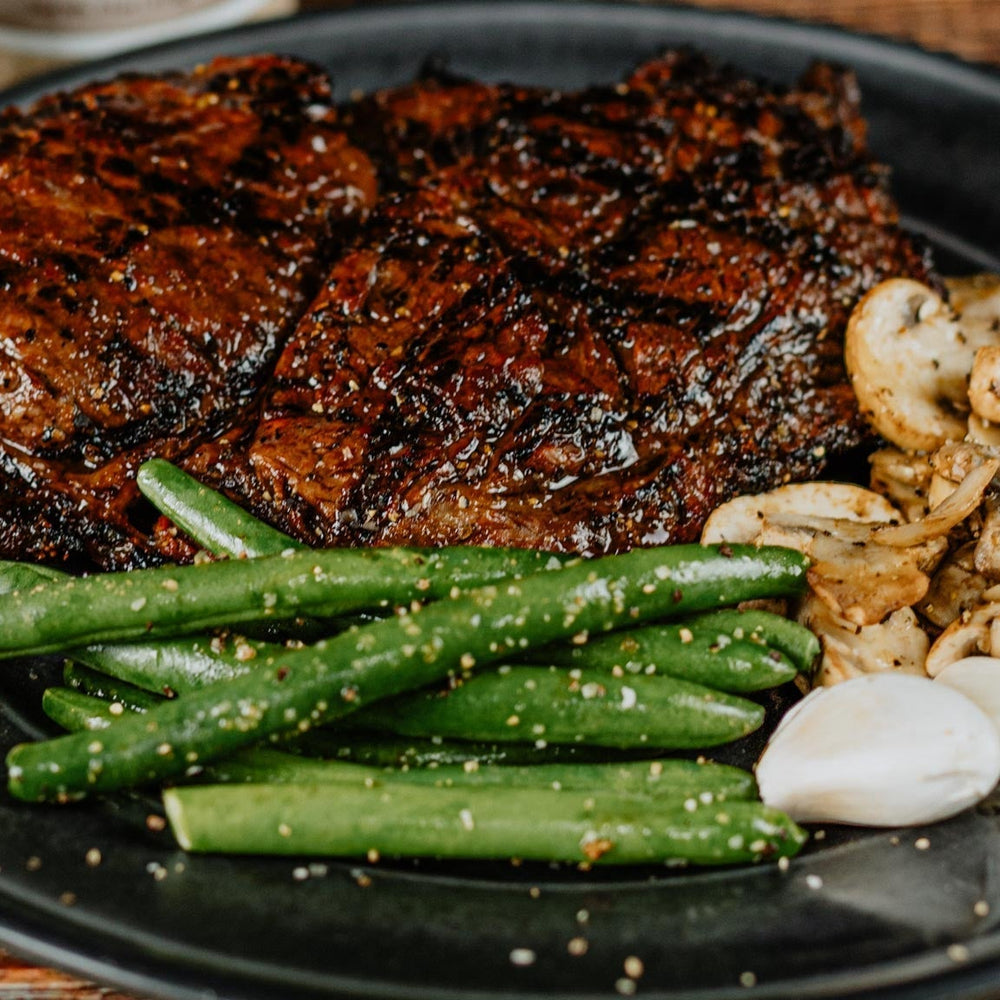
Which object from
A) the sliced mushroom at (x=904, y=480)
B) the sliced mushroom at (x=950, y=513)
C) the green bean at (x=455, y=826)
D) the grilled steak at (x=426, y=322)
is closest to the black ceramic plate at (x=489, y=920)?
the green bean at (x=455, y=826)

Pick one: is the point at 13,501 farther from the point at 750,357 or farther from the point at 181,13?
the point at 181,13

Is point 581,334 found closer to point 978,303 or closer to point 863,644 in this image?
point 863,644

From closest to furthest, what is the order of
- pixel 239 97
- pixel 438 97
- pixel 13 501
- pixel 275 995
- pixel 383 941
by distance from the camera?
pixel 275 995
pixel 383 941
pixel 13 501
pixel 239 97
pixel 438 97

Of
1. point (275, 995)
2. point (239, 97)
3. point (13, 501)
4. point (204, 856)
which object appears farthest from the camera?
point (239, 97)

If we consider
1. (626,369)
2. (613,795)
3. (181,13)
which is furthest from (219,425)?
(181,13)

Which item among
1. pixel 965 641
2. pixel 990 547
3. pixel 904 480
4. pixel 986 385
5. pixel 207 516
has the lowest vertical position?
pixel 965 641

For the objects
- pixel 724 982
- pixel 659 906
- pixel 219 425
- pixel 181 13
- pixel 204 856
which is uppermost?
pixel 181 13

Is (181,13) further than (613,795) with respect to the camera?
Yes

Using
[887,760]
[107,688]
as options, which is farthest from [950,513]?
[107,688]
